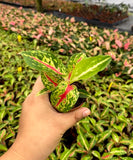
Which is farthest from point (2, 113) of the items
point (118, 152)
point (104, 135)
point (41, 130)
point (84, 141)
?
point (118, 152)

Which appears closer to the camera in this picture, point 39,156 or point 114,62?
point 39,156

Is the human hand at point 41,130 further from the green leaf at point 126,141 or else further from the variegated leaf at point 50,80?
the green leaf at point 126,141

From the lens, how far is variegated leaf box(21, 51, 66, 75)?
0.59 m

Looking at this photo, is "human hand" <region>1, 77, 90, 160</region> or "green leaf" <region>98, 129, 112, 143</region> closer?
"human hand" <region>1, 77, 90, 160</region>

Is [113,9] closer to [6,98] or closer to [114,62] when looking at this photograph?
[114,62]

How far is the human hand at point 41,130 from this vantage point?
788 millimetres

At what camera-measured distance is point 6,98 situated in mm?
1419

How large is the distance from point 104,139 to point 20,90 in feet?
3.18

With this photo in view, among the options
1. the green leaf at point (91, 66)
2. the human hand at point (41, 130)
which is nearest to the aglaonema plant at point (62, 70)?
the green leaf at point (91, 66)

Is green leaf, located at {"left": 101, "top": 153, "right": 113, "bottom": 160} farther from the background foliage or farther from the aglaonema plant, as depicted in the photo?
Result: the aglaonema plant

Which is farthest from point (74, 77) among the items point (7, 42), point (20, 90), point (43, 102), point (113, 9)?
point (113, 9)

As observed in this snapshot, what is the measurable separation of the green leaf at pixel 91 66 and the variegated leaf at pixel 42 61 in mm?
79

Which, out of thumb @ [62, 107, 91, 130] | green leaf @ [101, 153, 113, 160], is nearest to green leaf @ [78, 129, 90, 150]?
green leaf @ [101, 153, 113, 160]

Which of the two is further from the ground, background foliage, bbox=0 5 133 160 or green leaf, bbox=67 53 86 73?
green leaf, bbox=67 53 86 73
